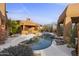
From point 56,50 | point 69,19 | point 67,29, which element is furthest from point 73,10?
point 56,50

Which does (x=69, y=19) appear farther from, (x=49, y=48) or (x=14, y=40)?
(x=14, y=40)

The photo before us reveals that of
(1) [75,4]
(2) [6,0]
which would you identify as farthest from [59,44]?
(2) [6,0]

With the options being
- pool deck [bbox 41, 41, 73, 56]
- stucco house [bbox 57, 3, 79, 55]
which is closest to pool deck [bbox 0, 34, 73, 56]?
pool deck [bbox 41, 41, 73, 56]

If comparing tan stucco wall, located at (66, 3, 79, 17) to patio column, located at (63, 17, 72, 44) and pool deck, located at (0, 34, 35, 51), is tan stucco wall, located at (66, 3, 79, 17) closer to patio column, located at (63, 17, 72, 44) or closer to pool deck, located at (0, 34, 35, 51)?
patio column, located at (63, 17, 72, 44)

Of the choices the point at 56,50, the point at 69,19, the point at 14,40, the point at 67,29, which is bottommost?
the point at 56,50

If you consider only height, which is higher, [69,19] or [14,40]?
[69,19]

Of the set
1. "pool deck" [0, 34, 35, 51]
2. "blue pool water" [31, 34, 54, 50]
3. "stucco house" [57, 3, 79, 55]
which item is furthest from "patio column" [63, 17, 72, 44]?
"pool deck" [0, 34, 35, 51]

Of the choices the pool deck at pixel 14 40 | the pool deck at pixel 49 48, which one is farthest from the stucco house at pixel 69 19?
the pool deck at pixel 14 40

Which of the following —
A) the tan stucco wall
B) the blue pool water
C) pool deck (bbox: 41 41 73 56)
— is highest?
the tan stucco wall

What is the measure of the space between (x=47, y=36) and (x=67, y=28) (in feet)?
0.80

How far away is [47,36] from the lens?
1.93 meters

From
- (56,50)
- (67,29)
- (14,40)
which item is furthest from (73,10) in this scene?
(14,40)

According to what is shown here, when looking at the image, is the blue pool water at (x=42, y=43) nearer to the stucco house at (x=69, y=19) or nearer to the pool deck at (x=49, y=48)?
the pool deck at (x=49, y=48)

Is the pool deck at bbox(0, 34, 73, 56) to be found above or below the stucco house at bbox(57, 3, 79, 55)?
below
